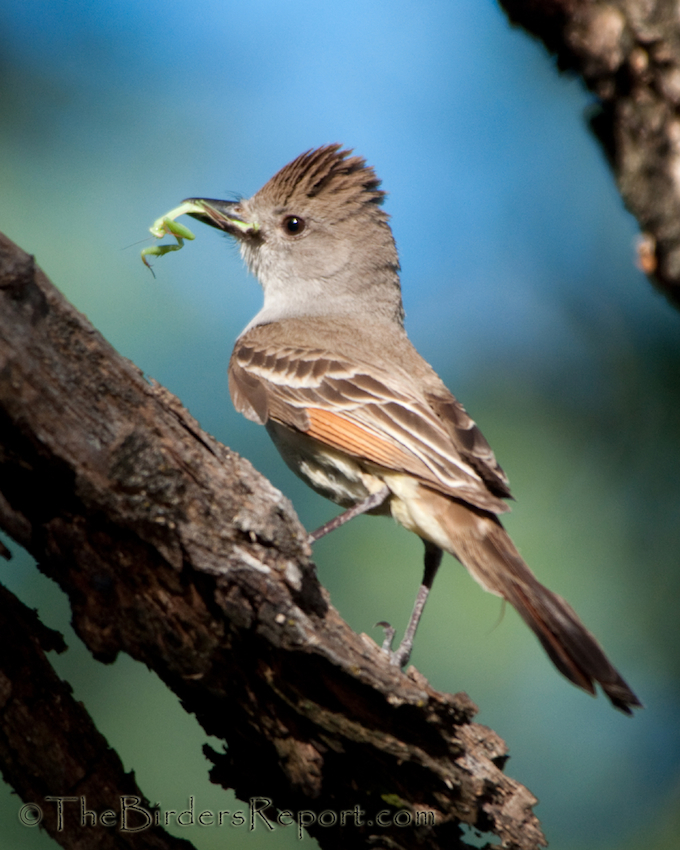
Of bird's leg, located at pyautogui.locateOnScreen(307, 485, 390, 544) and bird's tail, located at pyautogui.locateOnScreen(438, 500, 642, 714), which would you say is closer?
bird's tail, located at pyautogui.locateOnScreen(438, 500, 642, 714)

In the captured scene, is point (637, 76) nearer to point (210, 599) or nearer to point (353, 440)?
point (353, 440)

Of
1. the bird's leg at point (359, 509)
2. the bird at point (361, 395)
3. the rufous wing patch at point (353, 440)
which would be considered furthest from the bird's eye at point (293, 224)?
the bird's leg at point (359, 509)

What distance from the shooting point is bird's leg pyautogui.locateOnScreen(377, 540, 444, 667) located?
3.93 meters

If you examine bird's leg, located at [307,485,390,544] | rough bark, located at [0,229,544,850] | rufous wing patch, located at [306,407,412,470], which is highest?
rufous wing patch, located at [306,407,412,470]

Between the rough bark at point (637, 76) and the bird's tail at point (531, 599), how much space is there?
133 centimetres

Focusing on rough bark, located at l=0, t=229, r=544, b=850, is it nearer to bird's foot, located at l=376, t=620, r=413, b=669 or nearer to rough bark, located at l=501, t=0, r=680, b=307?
bird's foot, located at l=376, t=620, r=413, b=669

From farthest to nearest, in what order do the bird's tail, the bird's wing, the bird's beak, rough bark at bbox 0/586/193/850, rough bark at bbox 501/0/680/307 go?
the bird's beak
the bird's wing
rough bark at bbox 501/0/680/307
the bird's tail
rough bark at bbox 0/586/193/850

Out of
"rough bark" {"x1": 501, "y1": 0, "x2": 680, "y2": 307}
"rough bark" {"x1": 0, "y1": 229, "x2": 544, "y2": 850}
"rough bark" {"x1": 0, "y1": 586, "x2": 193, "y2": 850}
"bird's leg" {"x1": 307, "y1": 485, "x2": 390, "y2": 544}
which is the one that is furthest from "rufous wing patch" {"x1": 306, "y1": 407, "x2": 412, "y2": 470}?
"rough bark" {"x1": 0, "y1": 586, "x2": 193, "y2": 850}

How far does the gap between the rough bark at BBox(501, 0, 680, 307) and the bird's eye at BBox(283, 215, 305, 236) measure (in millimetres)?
2461

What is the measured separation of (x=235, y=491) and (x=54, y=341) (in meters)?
0.73

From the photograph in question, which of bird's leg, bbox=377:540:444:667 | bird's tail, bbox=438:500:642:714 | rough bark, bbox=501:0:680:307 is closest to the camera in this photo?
bird's tail, bbox=438:500:642:714

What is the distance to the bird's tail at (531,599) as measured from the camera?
2.78m

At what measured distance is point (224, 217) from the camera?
5539 millimetres

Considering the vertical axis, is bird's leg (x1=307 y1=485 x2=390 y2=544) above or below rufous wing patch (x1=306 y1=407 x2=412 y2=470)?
below
